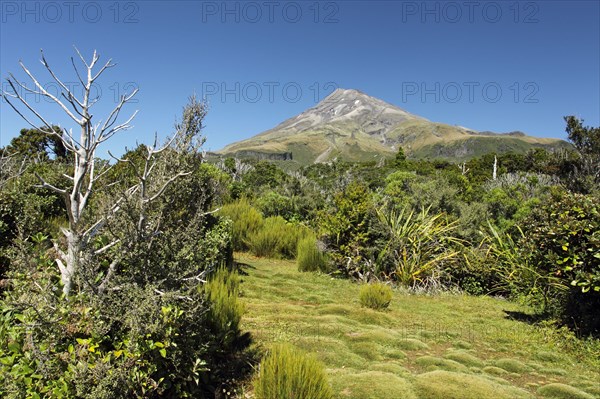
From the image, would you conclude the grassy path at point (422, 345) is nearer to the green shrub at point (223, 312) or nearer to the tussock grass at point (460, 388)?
the tussock grass at point (460, 388)

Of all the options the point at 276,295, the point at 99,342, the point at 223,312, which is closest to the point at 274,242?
the point at 276,295

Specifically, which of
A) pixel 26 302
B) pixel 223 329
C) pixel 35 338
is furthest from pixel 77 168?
pixel 223 329

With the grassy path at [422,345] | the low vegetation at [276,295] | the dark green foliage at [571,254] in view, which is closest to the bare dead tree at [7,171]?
the low vegetation at [276,295]

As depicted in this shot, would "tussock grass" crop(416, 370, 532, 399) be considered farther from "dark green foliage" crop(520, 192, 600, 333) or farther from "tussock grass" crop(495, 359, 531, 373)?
"dark green foliage" crop(520, 192, 600, 333)

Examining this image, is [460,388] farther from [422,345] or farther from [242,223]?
[242,223]

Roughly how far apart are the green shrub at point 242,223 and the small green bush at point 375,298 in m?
5.59

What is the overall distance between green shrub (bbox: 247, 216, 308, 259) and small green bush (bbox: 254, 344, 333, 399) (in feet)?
27.5

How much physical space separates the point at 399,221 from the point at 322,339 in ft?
16.4

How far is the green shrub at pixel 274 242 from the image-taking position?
450 inches

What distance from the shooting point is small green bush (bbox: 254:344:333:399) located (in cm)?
293

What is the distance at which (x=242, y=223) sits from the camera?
11.8 m

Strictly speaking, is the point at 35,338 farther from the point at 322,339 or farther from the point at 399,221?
the point at 399,221

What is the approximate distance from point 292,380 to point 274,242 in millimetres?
8589

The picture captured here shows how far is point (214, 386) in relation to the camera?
3.56 m
